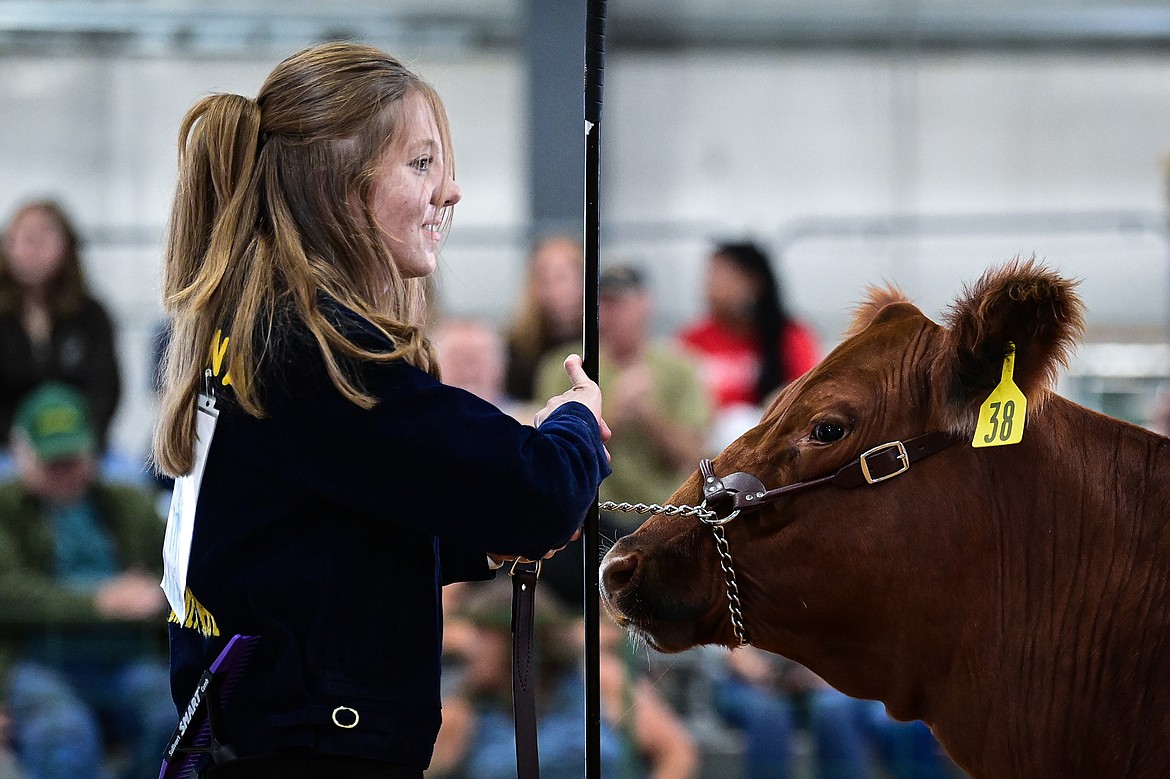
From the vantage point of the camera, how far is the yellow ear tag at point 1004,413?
1.67m

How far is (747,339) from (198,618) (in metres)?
3.51

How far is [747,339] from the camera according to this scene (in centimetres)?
489

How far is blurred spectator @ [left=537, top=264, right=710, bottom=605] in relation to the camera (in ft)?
13.9

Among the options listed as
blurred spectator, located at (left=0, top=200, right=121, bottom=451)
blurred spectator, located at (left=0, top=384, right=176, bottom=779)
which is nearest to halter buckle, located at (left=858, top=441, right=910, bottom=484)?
blurred spectator, located at (left=0, top=384, right=176, bottom=779)

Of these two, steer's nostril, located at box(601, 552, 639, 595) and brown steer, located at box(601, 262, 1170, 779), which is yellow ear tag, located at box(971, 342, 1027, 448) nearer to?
brown steer, located at box(601, 262, 1170, 779)

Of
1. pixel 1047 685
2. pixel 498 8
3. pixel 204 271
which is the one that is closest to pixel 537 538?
pixel 204 271

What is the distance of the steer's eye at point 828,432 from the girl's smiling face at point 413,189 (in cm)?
58

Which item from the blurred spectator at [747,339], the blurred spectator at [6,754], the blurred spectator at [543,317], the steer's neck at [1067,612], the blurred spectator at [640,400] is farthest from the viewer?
the blurred spectator at [747,339]

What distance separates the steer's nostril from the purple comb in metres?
0.50

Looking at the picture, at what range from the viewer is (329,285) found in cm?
157

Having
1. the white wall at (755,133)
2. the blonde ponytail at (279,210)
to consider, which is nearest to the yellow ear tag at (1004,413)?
the blonde ponytail at (279,210)

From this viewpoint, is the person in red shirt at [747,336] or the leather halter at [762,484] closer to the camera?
the leather halter at [762,484]

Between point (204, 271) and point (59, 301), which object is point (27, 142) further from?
point (204, 271)

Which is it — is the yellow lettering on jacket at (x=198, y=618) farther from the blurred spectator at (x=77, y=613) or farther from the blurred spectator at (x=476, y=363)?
the blurred spectator at (x=77, y=613)
